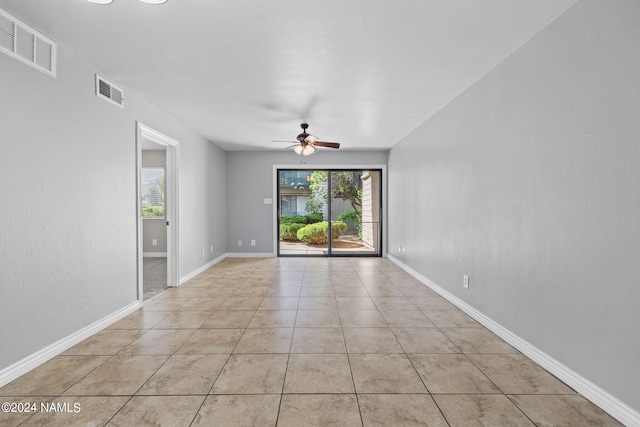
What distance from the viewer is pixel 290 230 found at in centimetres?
798

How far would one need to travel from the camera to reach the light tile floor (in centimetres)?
171

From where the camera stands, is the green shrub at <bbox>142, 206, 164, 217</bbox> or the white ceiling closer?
the white ceiling

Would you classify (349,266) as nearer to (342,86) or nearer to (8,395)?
(342,86)

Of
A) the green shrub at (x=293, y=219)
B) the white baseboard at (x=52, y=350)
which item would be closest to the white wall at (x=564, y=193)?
the white baseboard at (x=52, y=350)

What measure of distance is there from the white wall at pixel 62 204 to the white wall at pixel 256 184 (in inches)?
128

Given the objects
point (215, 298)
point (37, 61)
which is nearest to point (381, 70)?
point (37, 61)

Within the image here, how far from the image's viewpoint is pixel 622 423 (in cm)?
164

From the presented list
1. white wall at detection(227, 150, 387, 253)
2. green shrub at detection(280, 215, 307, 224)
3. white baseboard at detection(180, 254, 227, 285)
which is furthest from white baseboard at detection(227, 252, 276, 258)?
green shrub at detection(280, 215, 307, 224)

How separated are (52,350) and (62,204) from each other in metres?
1.11

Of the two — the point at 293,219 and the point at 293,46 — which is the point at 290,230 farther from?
the point at 293,46

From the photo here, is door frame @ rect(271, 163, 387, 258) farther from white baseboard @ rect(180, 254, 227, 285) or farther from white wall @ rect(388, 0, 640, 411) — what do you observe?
white wall @ rect(388, 0, 640, 411)

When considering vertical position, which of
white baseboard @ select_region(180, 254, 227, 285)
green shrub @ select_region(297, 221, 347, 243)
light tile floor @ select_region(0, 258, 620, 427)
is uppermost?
green shrub @ select_region(297, 221, 347, 243)

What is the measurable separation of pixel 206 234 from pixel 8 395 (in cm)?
392

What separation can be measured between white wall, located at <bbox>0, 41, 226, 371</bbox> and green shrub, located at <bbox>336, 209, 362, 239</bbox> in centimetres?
487
